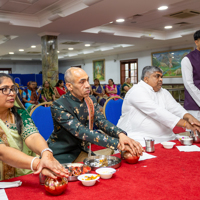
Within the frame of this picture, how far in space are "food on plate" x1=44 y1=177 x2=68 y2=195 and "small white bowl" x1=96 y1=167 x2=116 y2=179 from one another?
209 millimetres

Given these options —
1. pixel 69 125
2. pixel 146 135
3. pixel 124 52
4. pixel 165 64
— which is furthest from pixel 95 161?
pixel 124 52

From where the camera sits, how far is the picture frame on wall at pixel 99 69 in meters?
16.1

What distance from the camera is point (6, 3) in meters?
5.87

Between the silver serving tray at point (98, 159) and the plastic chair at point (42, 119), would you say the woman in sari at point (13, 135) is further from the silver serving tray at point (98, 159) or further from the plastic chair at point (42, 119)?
the plastic chair at point (42, 119)

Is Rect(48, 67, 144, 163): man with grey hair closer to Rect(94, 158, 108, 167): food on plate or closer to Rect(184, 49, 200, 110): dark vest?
Rect(94, 158, 108, 167): food on plate

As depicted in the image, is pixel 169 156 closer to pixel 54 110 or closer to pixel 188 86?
pixel 54 110

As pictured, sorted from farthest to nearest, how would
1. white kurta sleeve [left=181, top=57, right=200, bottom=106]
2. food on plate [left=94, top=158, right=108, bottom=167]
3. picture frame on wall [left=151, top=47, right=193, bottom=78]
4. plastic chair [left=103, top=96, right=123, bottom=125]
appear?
1. picture frame on wall [left=151, top=47, right=193, bottom=78]
2. plastic chair [left=103, top=96, right=123, bottom=125]
3. white kurta sleeve [left=181, top=57, right=200, bottom=106]
4. food on plate [left=94, top=158, right=108, bottom=167]

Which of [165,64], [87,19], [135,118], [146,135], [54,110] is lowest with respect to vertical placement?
[146,135]

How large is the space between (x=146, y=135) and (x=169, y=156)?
81 centimetres

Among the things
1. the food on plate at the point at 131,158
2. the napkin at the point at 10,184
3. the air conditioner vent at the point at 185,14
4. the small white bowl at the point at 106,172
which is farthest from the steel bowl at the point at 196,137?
the air conditioner vent at the point at 185,14

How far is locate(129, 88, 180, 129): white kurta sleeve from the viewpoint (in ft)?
7.01

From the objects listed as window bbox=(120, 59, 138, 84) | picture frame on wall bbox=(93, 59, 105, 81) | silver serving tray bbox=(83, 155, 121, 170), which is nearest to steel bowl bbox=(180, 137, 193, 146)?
silver serving tray bbox=(83, 155, 121, 170)

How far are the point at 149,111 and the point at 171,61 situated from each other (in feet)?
34.1

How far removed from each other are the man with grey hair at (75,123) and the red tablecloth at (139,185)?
13.4 inches
